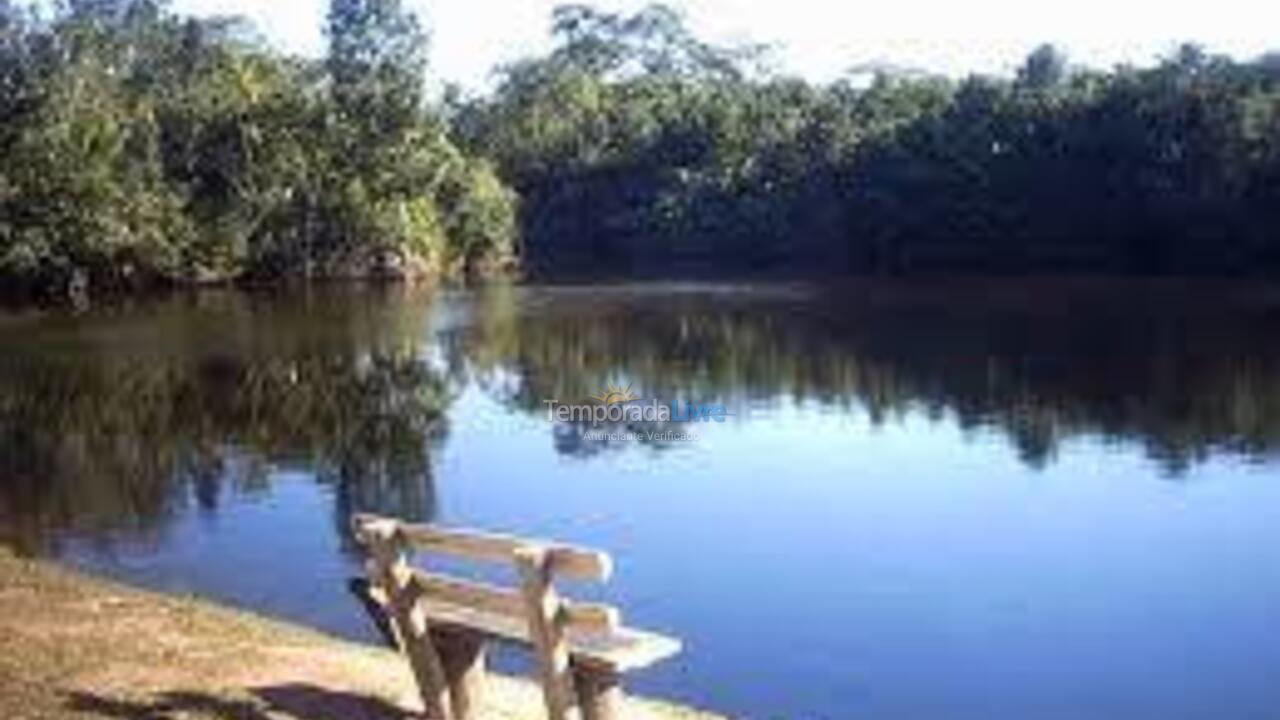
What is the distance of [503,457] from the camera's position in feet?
108

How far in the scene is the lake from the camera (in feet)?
64.1

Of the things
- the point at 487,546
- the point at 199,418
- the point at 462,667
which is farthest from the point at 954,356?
the point at 487,546

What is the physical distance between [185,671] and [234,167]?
69039 mm

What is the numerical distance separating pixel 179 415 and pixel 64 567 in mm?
16521

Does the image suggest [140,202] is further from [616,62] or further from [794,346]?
[616,62]

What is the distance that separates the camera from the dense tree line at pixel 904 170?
7875cm

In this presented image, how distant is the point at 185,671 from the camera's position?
13.2 meters

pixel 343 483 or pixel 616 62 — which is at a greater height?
pixel 616 62

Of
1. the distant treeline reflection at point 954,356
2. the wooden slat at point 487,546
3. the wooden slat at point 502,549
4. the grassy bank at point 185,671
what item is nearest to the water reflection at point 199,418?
the distant treeline reflection at point 954,356

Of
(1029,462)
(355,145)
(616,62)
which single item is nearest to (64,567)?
(1029,462)

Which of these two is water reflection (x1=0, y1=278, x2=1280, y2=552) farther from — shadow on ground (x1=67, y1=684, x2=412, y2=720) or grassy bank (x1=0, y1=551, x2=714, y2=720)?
shadow on ground (x1=67, y1=684, x2=412, y2=720)

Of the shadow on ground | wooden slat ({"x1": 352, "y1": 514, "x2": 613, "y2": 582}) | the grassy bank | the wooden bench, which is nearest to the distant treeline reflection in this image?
the grassy bank

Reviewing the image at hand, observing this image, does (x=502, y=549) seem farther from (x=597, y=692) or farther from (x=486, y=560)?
(x=597, y=692)

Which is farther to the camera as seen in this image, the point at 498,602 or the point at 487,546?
the point at 498,602
